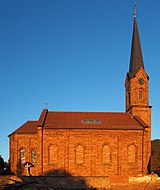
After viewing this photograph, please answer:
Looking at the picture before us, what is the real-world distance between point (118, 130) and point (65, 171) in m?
11.0

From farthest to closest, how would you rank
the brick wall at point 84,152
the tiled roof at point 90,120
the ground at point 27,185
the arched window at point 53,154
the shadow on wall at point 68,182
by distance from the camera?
the tiled roof at point 90,120 < the arched window at point 53,154 < the brick wall at point 84,152 < the shadow on wall at point 68,182 < the ground at point 27,185

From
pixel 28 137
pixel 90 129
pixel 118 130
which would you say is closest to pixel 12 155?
pixel 28 137

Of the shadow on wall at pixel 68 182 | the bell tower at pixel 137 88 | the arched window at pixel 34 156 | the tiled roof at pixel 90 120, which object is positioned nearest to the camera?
the shadow on wall at pixel 68 182

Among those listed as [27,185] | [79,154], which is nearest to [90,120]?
[79,154]

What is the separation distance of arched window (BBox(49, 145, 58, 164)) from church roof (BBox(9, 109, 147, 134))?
3160 mm

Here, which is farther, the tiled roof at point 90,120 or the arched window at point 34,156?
the arched window at point 34,156

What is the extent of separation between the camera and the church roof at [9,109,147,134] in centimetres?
5488

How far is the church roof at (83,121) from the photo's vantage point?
54875 mm

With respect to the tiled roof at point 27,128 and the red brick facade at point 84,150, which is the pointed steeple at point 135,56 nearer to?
the red brick facade at point 84,150

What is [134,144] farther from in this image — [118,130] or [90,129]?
[90,129]

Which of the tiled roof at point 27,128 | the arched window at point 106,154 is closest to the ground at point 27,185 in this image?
the arched window at point 106,154

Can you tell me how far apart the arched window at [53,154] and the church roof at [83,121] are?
316 centimetres

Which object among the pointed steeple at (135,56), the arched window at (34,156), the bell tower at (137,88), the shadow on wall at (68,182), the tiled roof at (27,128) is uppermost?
the pointed steeple at (135,56)

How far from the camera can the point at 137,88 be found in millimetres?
61188
